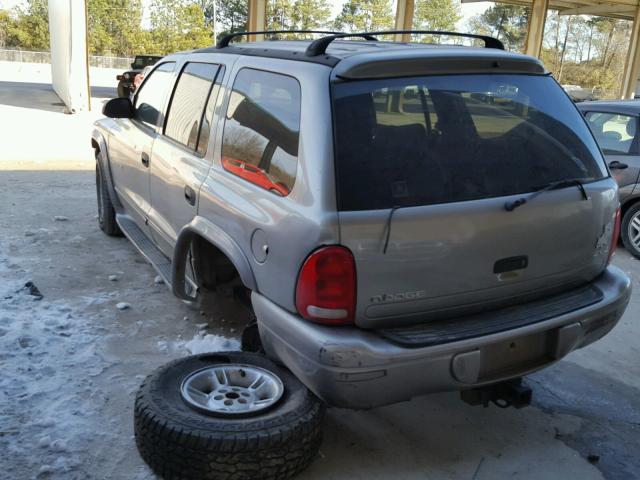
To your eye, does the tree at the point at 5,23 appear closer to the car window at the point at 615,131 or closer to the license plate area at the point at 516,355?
the car window at the point at 615,131

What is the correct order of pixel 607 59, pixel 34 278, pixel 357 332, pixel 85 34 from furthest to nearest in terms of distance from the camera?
pixel 607 59, pixel 85 34, pixel 34 278, pixel 357 332

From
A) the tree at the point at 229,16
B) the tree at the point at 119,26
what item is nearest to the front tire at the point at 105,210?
the tree at the point at 229,16

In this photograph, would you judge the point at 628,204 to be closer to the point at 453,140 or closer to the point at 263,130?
the point at 453,140

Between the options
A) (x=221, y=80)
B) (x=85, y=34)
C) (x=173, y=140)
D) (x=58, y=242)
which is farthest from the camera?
(x=85, y=34)

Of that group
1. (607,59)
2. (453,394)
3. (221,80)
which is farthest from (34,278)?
(607,59)

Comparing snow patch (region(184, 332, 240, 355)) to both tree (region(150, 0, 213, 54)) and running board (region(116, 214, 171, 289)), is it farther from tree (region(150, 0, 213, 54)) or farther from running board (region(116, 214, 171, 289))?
tree (region(150, 0, 213, 54))

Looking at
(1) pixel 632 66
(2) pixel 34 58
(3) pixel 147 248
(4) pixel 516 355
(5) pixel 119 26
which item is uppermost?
(5) pixel 119 26

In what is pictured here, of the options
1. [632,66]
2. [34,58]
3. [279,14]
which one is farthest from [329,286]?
[34,58]

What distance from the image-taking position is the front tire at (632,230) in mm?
6734

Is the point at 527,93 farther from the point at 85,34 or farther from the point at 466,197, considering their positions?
the point at 85,34

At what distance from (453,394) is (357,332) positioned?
1.41m

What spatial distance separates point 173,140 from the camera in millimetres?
4059

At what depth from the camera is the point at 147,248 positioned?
15.3 feet

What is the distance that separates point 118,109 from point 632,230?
537cm
